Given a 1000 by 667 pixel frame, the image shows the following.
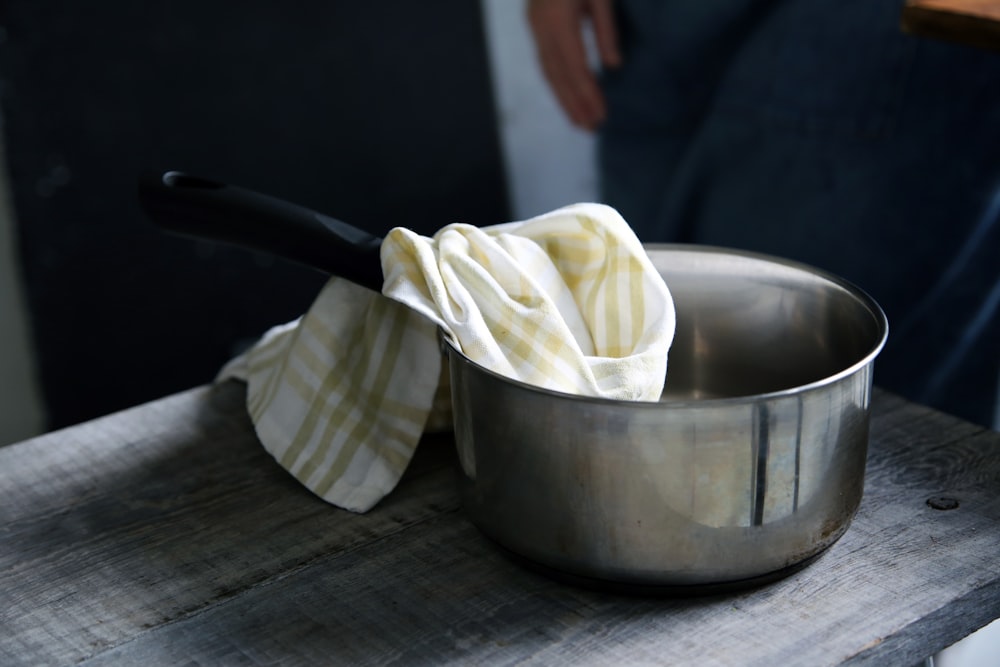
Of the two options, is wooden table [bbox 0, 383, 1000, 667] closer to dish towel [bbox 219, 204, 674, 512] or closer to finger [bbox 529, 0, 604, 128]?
dish towel [bbox 219, 204, 674, 512]

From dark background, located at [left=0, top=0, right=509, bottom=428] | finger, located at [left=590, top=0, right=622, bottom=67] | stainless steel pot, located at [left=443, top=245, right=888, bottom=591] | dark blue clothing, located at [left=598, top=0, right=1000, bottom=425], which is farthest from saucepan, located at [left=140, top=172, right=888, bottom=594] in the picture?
finger, located at [left=590, top=0, right=622, bottom=67]

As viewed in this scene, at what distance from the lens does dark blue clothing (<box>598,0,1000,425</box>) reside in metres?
1.14

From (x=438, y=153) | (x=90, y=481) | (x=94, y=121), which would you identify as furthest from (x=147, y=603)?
(x=438, y=153)

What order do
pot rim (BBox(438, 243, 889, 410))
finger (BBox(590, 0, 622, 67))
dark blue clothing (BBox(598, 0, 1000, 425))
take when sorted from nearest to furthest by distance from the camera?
pot rim (BBox(438, 243, 889, 410)) < dark blue clothing (BBox(598, 0, 1000, 425)) < finger (BBox(590, 0, 622, 67))

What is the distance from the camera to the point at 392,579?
52 cm

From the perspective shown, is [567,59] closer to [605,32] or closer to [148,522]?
[605,32]

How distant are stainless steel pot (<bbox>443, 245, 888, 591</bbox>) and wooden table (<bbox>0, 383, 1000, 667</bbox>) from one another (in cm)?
2

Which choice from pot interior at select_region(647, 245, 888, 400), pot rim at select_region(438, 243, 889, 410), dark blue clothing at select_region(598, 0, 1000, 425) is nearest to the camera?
pot rim at select_region(438, 243, 889, 410)

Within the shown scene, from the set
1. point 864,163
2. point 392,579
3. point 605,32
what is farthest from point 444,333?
point 605,32

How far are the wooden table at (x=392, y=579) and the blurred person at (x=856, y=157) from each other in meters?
0.58

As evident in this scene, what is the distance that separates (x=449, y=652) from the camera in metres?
0.47

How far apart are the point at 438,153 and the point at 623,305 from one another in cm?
97

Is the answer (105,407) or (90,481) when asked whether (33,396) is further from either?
(90,481)

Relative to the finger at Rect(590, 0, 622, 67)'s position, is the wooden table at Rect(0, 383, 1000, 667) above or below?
below
